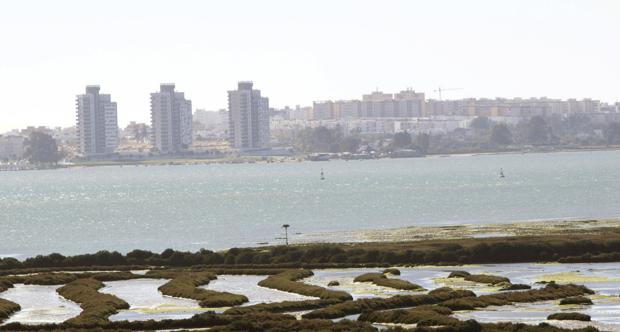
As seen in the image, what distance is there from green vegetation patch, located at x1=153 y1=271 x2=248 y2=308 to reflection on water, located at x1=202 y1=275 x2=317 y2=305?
20.4 inches

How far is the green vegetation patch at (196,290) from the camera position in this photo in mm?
66750

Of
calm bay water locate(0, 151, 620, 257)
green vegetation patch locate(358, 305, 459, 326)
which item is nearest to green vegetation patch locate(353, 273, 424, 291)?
green vegetation patch locate(358, 305, 459, 326)

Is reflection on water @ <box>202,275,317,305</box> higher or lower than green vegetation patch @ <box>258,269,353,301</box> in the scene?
lower

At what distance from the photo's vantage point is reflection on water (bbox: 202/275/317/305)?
68.8 metres

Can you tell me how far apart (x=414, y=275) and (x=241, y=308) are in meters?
16.6

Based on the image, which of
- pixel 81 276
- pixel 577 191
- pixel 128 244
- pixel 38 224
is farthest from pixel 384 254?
pixel 577 191

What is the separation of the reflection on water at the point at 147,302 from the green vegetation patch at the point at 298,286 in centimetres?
520

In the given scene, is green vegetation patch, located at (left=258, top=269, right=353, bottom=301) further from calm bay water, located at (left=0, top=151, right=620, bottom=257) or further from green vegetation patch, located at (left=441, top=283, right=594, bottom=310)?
calm bay water, located at (left=0, top=151, right=620, bottom=257)

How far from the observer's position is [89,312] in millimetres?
63188

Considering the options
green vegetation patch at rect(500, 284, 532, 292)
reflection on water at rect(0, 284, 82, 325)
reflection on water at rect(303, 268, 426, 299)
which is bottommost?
reflection on water at rect(0, 284, 82, 325)

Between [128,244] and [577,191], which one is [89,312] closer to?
[128,244]

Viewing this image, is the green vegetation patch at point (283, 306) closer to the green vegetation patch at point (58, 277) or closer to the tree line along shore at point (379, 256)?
the green vegetation patch at point (58, 277)

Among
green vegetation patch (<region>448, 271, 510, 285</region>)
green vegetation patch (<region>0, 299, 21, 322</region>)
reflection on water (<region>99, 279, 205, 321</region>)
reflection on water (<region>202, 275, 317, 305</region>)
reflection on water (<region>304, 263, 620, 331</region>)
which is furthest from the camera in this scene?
green vegetation patch (<region>448, 271, 510, 285</region>)

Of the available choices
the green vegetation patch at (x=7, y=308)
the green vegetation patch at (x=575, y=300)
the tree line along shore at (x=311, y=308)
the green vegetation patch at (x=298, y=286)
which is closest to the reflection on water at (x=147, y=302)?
the tree line along shore at (x=311, y=308)
